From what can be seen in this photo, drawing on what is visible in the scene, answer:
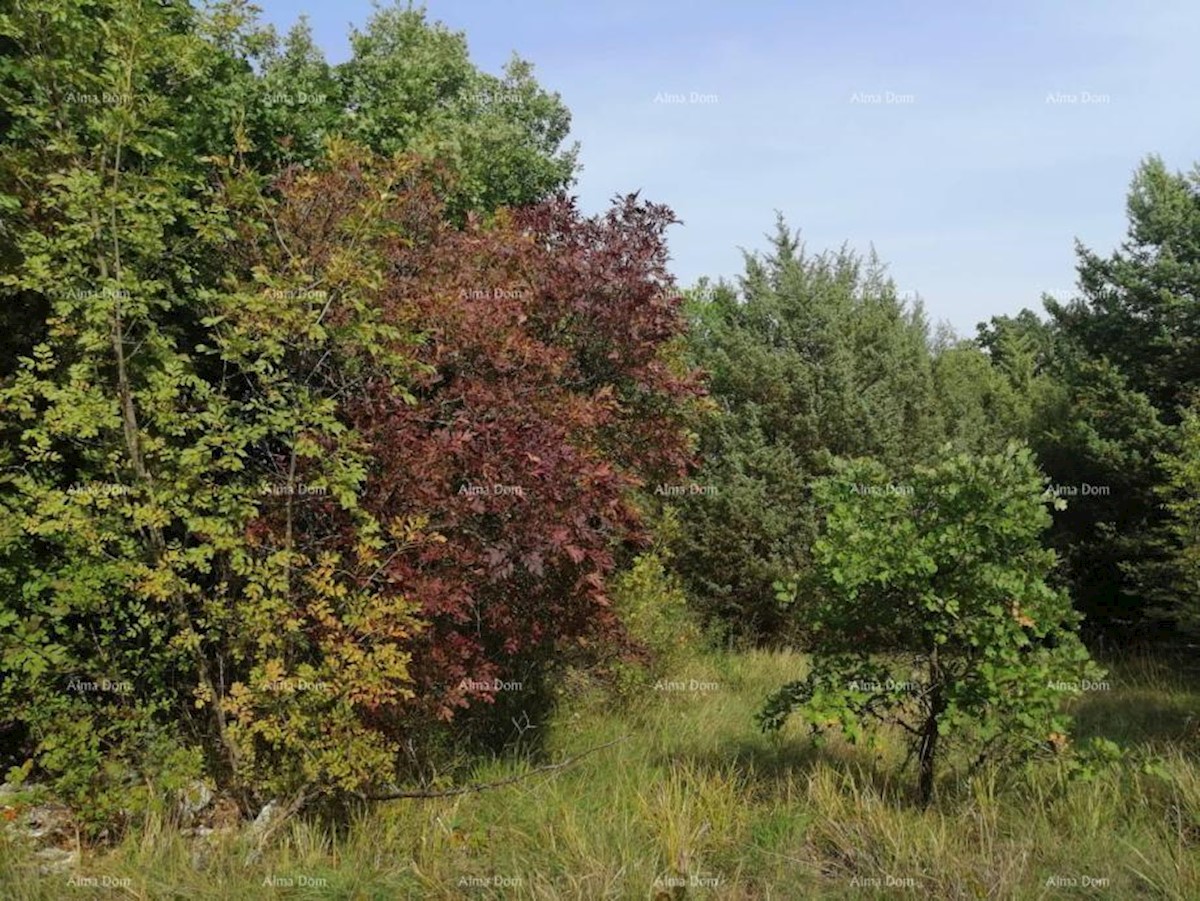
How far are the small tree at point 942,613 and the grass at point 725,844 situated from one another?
421 mm

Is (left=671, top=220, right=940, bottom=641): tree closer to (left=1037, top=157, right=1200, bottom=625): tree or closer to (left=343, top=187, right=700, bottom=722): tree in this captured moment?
(left=1037, top=157, right=1200, bottom=625): tree

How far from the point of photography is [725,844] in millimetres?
4629

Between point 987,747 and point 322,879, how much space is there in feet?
11.3

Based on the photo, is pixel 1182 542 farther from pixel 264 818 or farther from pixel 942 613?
pixel 264 818

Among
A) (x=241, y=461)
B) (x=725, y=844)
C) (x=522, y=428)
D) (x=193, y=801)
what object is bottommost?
(x=725, y=844)

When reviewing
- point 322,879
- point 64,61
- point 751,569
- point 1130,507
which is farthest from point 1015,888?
point 1130,507

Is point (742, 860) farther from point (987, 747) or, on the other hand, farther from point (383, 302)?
point (383, 302)

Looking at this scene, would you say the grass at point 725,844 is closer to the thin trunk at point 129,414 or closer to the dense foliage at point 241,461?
the dense foliage at point 241,461

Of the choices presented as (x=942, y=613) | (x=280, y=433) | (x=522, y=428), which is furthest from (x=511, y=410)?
(x=942, y=613)

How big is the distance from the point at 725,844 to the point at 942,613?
5.38 ft

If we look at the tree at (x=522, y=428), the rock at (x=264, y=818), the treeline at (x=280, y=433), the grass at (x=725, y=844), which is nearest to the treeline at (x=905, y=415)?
the treeline at (x=280, y=433)

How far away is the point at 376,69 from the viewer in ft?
31.0

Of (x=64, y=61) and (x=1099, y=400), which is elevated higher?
(x=64, y=61)

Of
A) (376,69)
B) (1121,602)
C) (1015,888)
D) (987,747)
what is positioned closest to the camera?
(1015,888)
